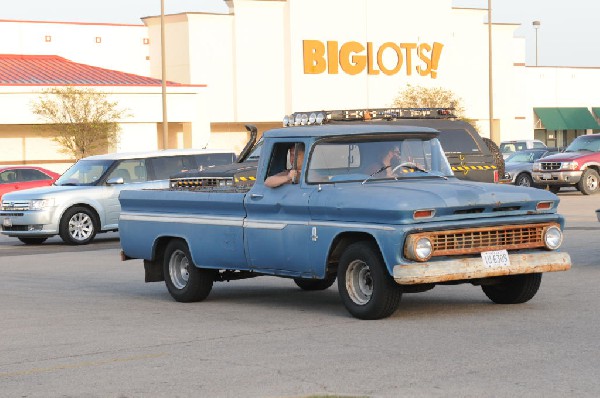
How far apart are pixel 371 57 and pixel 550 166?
35748mm

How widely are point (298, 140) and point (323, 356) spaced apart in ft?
12.0

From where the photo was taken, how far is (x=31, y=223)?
25766 mm

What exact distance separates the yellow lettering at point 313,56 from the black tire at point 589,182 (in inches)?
1335

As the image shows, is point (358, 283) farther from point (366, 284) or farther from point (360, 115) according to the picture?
point (360, 115)

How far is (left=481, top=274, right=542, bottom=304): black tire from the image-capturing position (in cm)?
1296

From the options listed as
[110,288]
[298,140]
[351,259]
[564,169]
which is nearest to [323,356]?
[351,259]

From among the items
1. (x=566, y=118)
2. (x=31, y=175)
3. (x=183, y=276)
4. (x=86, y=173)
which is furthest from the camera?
(x=566, y=118)

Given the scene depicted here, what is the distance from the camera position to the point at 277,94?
72.2 metres

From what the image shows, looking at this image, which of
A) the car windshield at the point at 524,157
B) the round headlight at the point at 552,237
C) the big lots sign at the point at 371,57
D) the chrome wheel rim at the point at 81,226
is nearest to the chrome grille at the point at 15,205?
the chrome wheel rim at the point at 81,226

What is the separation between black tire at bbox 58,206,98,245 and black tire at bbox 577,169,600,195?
61.5ft

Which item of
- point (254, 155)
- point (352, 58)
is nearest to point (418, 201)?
point (254, 155)

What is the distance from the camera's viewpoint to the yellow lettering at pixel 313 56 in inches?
2854

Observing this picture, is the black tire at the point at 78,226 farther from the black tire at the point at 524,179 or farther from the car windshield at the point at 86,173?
the black tire at the point at 524,179

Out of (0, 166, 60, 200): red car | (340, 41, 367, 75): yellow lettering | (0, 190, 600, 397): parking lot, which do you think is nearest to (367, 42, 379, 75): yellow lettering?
(340, 41, 367, 75): yellow lettering
